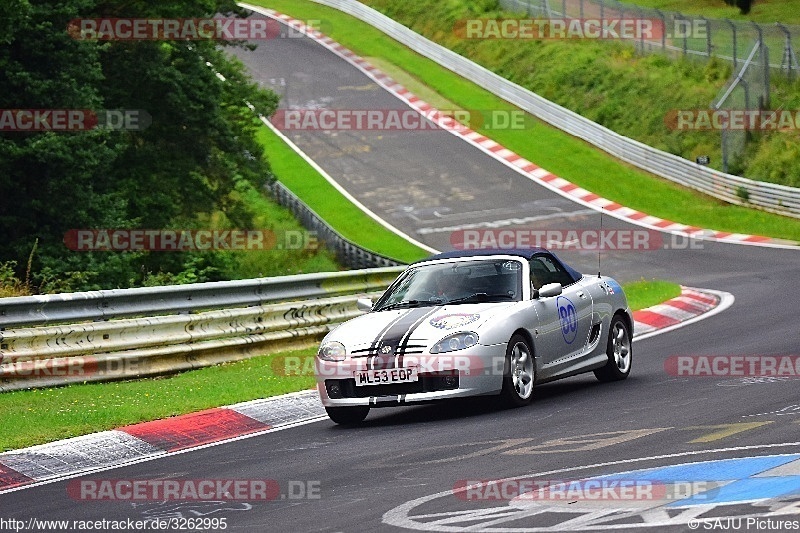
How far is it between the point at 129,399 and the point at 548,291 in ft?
13.6

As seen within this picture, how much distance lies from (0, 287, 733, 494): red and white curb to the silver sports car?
2.48 ft

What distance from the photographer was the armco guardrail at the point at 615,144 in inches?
1332

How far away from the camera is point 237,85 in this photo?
103 ft

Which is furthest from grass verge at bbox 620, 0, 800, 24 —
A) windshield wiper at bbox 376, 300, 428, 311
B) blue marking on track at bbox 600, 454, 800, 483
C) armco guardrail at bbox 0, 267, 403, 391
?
blue marking on track at bbox 600, 454, 800, 483

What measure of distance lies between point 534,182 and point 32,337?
25101 mm

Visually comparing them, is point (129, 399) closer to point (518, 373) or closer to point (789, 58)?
point (518, 373)

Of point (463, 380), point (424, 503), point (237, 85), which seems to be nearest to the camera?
point (424, 503)

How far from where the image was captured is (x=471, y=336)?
11109 mm

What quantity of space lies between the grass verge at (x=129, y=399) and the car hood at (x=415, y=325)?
1563mm

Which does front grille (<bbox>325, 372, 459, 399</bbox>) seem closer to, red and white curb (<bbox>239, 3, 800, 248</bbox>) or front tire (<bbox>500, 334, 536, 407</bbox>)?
front tire (<bbox>500, 334, 536, 407</bbox>)

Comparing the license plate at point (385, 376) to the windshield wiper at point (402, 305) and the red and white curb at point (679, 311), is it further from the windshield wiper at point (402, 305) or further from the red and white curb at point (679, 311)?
the red and white curb at point (679, 311)

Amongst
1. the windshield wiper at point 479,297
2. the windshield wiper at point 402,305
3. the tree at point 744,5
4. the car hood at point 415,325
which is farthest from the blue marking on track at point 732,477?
the tree at point 744,5

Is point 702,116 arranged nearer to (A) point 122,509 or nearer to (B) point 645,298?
(B) point 645,298

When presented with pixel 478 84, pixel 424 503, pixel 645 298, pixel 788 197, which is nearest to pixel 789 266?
pixel 645 298
